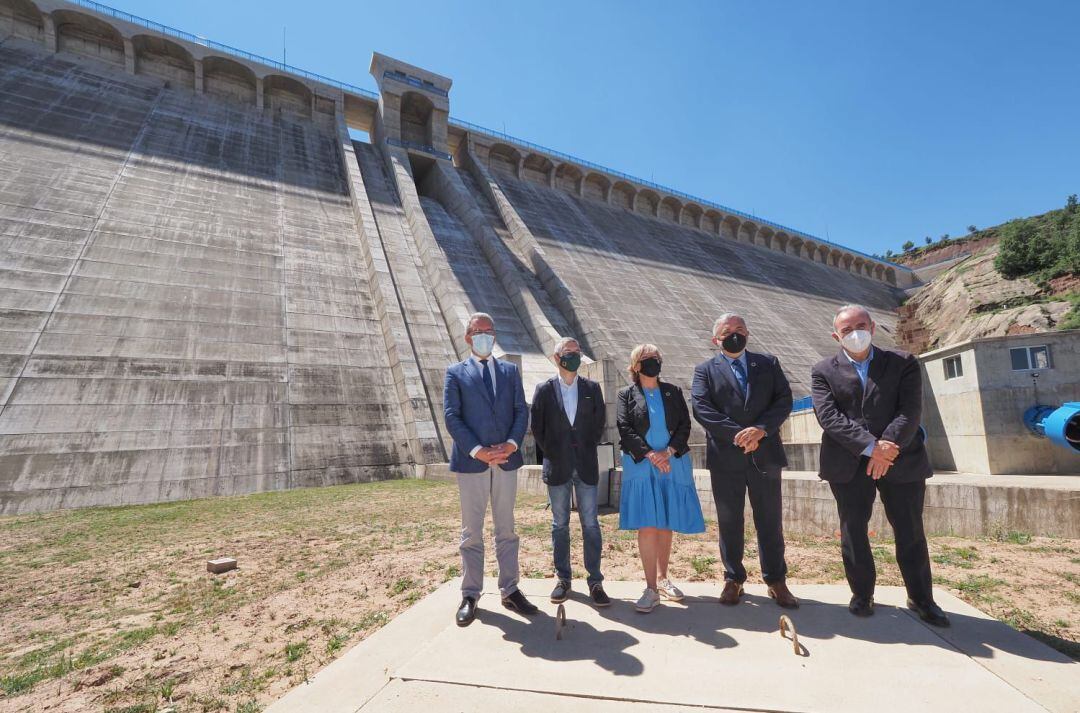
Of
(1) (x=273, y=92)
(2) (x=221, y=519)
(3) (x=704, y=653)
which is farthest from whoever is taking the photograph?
(1) (x=273, y=92)

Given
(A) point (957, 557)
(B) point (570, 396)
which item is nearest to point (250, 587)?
(B) point (570, 396)

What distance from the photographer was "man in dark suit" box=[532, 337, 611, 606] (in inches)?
157

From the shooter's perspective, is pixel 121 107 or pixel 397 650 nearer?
pixel 397 650

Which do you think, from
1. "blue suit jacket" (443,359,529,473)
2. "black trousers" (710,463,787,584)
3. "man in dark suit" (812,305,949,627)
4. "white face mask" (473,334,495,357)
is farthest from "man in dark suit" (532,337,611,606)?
"man in dark suit" (812,305,949,627)

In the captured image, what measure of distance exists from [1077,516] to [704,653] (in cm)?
553

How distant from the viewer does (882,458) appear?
3.35 m

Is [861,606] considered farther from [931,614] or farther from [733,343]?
[733,343]

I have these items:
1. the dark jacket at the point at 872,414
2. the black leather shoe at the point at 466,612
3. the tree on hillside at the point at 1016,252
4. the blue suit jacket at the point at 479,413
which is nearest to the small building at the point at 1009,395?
the dark jacket at the point at 872,414

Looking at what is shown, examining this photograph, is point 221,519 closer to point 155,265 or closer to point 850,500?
point 850,500

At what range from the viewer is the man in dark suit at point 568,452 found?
13.1 feet

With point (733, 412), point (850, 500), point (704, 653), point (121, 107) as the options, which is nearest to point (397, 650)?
point (704, 653)

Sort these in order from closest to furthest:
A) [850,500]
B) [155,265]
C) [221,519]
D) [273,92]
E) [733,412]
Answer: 1. [850,500]
2. [733,412]
3. [221,519]
4. [155,265]
5. [273,92]

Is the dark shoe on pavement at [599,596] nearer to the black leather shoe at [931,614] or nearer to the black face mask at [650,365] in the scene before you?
the black face mask at [650,365]

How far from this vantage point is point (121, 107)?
2300cm
